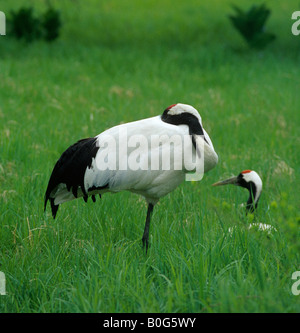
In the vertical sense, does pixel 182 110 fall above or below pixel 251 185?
above

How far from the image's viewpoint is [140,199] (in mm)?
5223

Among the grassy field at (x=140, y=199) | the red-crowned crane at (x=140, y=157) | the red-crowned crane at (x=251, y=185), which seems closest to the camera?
the grassy field at (x=140, y=199)

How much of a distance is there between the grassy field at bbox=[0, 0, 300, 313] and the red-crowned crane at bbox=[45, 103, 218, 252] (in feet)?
1.35

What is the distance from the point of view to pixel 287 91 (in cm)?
986

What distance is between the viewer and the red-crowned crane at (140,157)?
3.89 meters

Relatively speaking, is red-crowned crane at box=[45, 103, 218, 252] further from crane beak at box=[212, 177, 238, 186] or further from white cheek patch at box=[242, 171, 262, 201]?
crane beak at box=[212, 177, 238, 186]

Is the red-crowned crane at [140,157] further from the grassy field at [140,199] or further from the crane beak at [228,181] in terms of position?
the crane beak at [228,181]

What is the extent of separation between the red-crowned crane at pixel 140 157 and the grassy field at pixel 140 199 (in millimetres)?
411

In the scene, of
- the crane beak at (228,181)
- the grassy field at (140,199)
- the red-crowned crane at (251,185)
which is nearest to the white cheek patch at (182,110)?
the grassy field at (140,199)

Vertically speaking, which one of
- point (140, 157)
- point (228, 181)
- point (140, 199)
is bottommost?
point (140, 157)

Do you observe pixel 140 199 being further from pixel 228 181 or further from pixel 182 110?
pixel 182 110

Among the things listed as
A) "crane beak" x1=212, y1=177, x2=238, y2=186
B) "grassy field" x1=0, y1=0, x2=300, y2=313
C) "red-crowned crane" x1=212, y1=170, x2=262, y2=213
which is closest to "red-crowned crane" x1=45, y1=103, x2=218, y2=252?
"grassy field" x1=0, y1=0, x2=300, y2=313

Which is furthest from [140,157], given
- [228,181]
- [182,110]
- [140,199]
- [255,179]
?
[228,181]

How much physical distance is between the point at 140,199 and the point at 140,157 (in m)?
1.36
